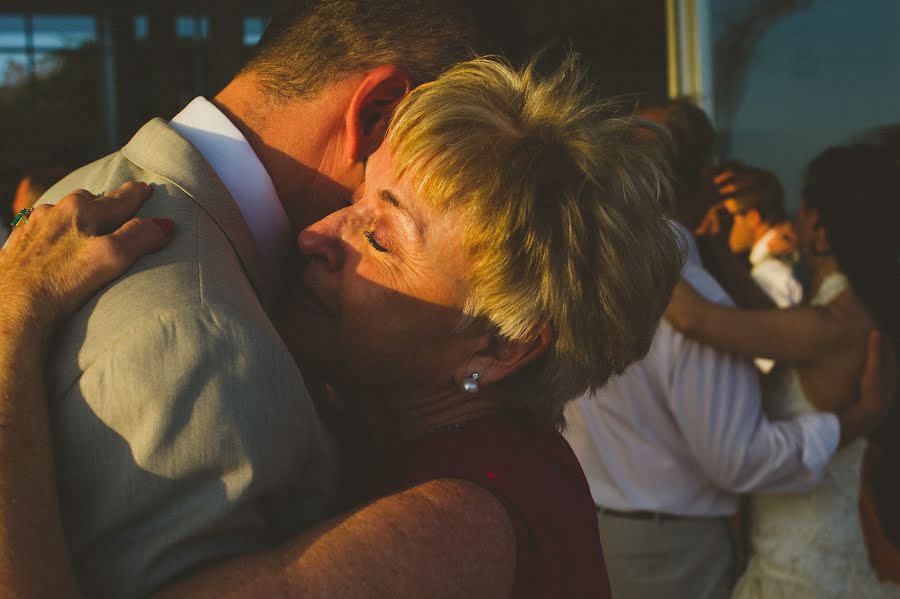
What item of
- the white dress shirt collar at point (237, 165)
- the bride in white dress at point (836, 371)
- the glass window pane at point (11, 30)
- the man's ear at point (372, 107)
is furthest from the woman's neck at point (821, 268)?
the glass window pane at point (11, 30)

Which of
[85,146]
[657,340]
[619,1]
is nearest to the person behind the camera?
[657,340]

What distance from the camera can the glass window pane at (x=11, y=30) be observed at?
24.8 feet

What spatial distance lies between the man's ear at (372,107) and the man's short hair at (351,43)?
40 mm

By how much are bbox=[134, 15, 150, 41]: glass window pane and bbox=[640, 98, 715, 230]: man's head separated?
502 centimetres

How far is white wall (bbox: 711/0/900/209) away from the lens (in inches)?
236

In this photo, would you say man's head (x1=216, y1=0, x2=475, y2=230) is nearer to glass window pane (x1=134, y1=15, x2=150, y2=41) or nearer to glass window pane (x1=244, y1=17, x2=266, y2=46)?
glass window pane (x1=244, y1=17, x2=266, y2=46)

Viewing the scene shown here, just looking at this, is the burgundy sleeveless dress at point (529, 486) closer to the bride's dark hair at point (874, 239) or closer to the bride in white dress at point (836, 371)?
the bride in white dress at point (836, 371)

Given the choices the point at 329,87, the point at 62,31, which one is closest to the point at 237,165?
the point at 329,87

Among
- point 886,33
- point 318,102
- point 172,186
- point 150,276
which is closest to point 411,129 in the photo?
point 318,102

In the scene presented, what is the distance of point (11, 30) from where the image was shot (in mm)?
7625

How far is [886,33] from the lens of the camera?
5977 millimetres

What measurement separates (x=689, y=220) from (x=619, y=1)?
3.88 metres

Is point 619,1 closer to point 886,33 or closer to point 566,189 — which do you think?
point 886,33

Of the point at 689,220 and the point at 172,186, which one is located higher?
the point at 172,186
